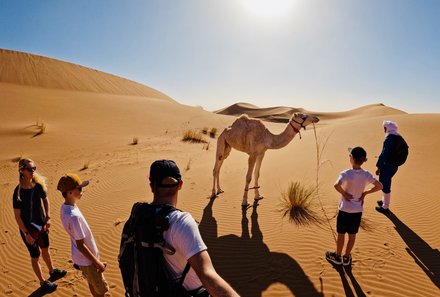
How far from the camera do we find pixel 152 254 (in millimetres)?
1716

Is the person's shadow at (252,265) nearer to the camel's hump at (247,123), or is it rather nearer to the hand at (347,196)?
the hand at (347,196)

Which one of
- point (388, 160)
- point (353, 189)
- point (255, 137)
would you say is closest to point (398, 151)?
point (388, 160)

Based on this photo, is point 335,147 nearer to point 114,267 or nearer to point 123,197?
point 123,197

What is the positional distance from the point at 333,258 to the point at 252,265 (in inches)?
57.2

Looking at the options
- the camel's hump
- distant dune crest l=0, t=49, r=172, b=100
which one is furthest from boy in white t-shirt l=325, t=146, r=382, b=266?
distant dune crest l=0, t=49, r=172, b=100

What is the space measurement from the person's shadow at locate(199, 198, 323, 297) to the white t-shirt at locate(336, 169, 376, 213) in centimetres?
142

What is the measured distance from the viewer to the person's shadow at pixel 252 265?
173 inches

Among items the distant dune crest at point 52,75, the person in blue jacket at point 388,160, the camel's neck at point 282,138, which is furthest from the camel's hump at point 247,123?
the distant dune crest at point 52,75

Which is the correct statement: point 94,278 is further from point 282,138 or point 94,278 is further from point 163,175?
point 282,138

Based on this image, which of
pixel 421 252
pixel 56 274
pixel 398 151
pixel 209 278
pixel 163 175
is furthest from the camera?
pixel 398 151

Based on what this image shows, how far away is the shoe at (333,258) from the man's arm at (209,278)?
400cm

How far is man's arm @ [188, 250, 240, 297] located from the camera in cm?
149

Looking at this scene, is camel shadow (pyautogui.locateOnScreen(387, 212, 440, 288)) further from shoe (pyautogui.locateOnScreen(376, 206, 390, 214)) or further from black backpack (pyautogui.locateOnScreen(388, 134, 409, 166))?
black backpack (pyautogui.locateOnScreen(388, 134, 409, 166))

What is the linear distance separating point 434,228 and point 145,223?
23.3ft
